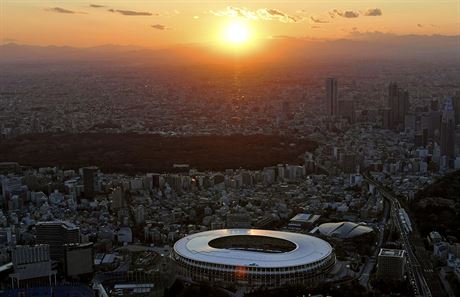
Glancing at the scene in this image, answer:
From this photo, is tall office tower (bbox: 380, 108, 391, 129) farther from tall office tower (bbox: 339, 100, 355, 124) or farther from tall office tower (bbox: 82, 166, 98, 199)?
tall office tower (bbox: 82, 166, 98, 199)

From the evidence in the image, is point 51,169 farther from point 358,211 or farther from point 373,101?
point 373,101

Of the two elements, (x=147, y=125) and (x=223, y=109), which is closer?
(x=147, y=125)

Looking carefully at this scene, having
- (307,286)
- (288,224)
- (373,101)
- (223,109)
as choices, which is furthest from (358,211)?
(373,101)

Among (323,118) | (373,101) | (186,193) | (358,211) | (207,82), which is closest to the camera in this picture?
(358,211)

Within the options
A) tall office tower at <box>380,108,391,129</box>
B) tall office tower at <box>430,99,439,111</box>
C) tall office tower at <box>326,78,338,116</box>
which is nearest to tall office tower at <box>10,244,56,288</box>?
tall office tower at <box>380,108,391,129</box>

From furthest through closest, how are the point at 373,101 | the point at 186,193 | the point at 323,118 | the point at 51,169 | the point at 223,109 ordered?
1. the point at 373,101
2. the point at 223,109
3. the point at 323,118
4. the point at 51,169
5. the point at 186,193

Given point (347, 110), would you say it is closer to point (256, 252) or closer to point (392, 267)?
point (256, 252)

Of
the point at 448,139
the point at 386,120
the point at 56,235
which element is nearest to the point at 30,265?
the point at 56,235

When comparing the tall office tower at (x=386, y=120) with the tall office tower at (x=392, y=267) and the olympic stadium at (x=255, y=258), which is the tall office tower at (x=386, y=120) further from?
the tall office tower at (x=392, y=267)
